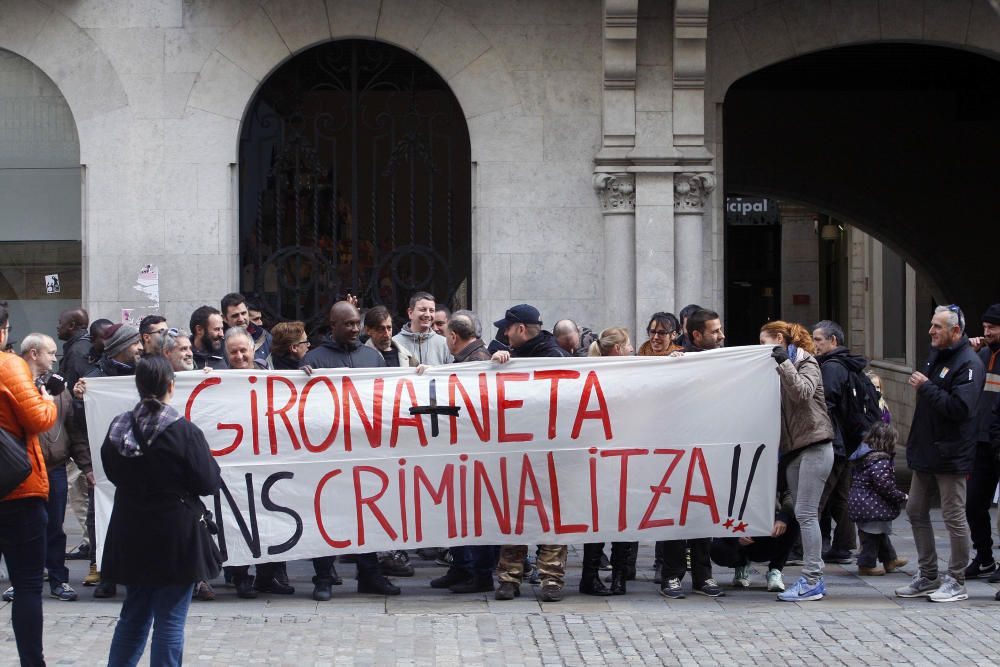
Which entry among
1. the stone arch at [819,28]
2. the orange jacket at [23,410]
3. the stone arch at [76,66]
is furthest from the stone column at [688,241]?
the orange jacket at [23,410]

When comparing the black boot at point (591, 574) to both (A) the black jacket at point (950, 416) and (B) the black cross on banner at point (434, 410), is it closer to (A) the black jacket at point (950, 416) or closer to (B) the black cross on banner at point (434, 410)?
(B) the black cross on banner at point (434, 410)

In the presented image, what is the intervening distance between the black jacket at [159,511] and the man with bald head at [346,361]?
2945mm

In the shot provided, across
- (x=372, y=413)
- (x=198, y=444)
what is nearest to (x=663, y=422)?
(x=372, y=413)

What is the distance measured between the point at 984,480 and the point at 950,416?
4.96 feet

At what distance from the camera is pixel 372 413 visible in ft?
30.8

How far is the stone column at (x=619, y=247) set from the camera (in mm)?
13641

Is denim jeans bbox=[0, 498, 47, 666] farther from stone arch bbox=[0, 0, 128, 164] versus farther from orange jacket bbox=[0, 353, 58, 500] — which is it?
stone arch bbox=[0, 0, 128, 164]

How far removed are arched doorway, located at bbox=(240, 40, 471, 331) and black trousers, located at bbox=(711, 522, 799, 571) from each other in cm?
521

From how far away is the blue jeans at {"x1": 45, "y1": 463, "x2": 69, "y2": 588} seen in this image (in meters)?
9.33

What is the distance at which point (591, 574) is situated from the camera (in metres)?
9.56

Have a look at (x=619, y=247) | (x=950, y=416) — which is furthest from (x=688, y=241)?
(x=950, y=416)

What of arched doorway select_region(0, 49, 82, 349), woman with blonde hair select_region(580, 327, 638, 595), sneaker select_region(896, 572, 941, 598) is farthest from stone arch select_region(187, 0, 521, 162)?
sneaker select_region(896, 572, 941, 598)

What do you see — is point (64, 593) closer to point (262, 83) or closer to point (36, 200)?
point (36, 200)

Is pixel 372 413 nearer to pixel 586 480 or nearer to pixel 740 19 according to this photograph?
pixel 586 480
